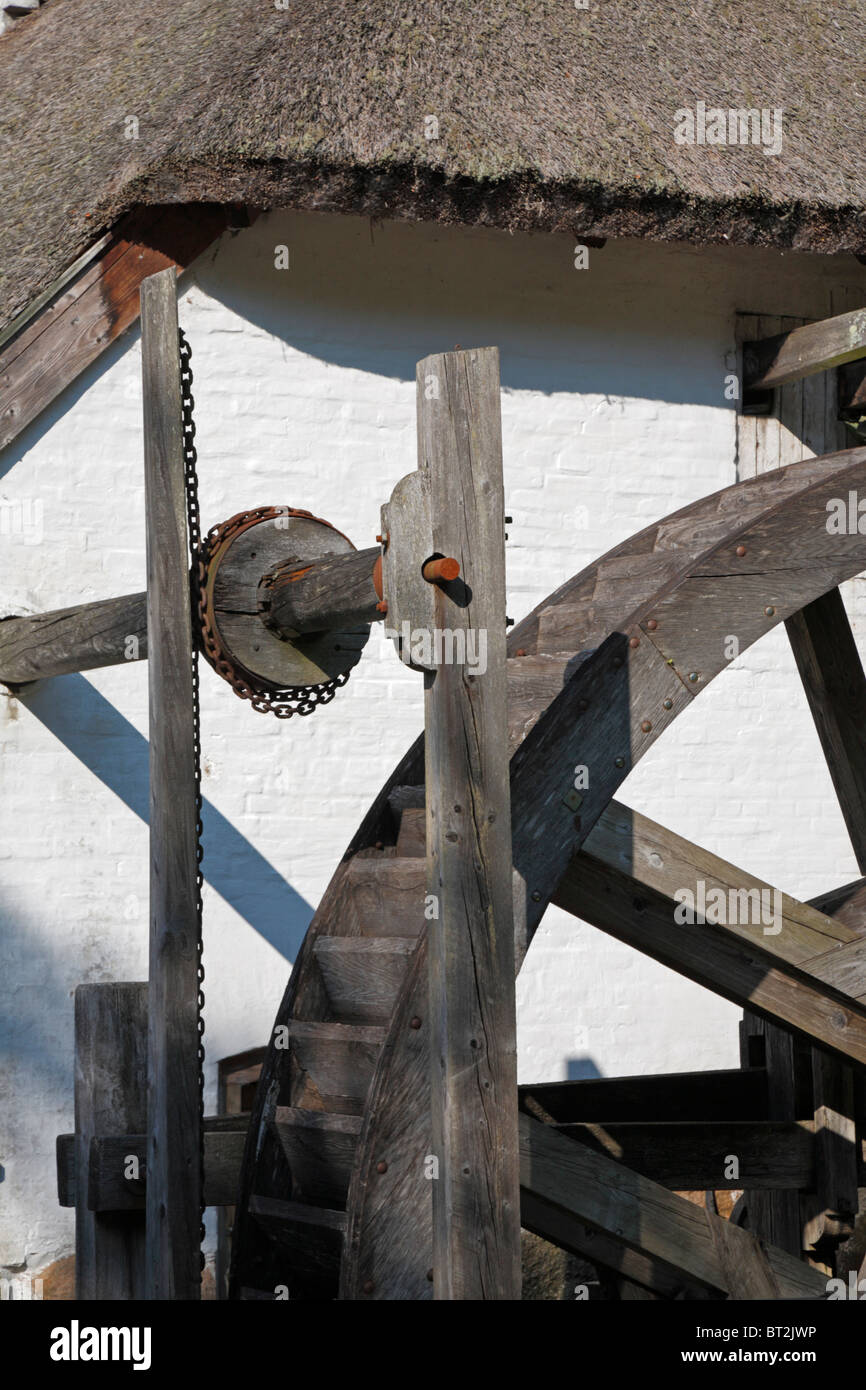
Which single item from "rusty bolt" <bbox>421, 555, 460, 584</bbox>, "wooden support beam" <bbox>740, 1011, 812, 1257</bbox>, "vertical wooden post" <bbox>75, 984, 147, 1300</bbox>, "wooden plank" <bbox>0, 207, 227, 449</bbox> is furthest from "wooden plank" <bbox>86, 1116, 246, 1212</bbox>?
"wooden plank" <bbox>0, 207, 227, 449</bbox>

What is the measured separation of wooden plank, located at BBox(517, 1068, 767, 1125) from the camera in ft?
14.7

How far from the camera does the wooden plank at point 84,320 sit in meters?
5.15

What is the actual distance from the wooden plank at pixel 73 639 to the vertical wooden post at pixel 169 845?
0.75 meters

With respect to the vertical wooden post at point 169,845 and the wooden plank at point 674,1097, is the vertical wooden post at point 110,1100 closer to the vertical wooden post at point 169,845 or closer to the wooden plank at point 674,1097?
the vertical wooden post at point 169,845

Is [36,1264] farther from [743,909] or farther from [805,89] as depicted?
[805,89]

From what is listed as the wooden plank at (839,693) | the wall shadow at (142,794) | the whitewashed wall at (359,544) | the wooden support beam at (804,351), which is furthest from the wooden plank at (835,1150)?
the wooden support beam at (804,351)

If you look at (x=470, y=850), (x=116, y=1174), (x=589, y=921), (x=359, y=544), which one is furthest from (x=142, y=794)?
(x=470, y=850)

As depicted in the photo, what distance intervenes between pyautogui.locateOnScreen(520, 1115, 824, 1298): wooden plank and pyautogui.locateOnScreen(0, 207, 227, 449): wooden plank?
2.81m

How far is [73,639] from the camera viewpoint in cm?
454

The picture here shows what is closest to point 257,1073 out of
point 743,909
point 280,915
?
point 280,915

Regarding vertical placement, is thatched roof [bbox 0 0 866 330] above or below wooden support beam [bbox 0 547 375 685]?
above

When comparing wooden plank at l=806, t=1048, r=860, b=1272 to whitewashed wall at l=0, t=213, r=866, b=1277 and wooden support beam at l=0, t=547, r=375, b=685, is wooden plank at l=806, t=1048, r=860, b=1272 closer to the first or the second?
whitewashed wall at l=0, t=213, r=866, b=1277

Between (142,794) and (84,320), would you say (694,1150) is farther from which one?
(84,320)

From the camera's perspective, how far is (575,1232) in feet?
12.1
